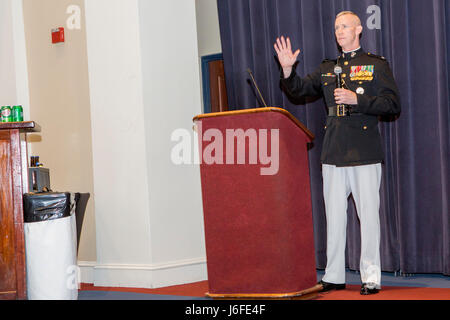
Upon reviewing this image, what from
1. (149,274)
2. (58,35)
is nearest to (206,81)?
(58,35)

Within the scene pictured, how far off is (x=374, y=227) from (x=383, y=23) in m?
1.46

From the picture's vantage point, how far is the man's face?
3.37m

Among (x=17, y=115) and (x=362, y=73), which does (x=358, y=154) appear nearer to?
(x=362, y=73)

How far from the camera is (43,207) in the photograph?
3354 millimetres

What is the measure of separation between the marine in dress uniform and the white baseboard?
1172 mm

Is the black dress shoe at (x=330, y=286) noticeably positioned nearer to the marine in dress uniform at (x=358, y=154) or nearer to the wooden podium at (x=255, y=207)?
Answer: the marine in dress uniform at (x=358, y=154)

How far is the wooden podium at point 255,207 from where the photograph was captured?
2.99m

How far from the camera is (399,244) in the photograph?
12.9 ft

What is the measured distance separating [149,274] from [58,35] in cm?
209

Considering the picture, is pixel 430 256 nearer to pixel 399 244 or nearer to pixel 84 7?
pixel 399 244

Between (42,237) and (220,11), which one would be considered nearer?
(42,237)

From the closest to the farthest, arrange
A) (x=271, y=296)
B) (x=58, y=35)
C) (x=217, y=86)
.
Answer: (x=271, y=296)
(x=58, y=35)
(x=217, y=86)

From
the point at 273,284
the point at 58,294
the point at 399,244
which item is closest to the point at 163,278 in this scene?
the point at 58,294
